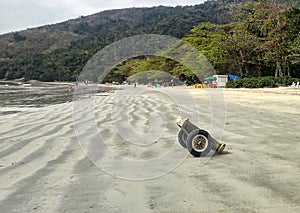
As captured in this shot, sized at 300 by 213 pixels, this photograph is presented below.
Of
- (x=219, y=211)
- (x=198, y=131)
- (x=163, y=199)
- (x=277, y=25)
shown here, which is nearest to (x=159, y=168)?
(x=198, y=131)

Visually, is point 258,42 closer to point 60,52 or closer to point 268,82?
point 268,82

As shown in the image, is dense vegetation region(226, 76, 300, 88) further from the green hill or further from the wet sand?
the green hill

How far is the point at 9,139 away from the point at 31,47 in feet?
581

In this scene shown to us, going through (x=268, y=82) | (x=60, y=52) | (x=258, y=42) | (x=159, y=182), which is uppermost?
(x=60, y=52)

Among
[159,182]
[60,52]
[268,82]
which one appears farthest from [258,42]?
[60,52]

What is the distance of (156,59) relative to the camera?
57375mm

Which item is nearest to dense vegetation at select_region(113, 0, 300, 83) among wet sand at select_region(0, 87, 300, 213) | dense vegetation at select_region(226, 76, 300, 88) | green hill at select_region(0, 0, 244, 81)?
dense vegetation at select_region(226, 76, 300, 88)

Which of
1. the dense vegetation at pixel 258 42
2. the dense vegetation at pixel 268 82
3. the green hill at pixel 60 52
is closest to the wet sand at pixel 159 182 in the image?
the dense vegetation at pixel 258 42

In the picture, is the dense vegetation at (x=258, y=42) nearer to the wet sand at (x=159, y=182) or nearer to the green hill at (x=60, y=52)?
the wet sand at (x=159, y=182)

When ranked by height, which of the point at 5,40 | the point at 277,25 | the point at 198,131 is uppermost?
the point at 5,40

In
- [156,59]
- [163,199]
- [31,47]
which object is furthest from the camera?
[31,47]

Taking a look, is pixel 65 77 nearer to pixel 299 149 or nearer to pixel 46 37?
pixel 46 37

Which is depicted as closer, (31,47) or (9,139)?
(9,139)

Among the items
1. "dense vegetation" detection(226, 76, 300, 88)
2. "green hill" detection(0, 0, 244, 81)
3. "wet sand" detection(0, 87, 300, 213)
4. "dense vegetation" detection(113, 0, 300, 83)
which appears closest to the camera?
"wet sand" detection(0, 87, 300, 213)
